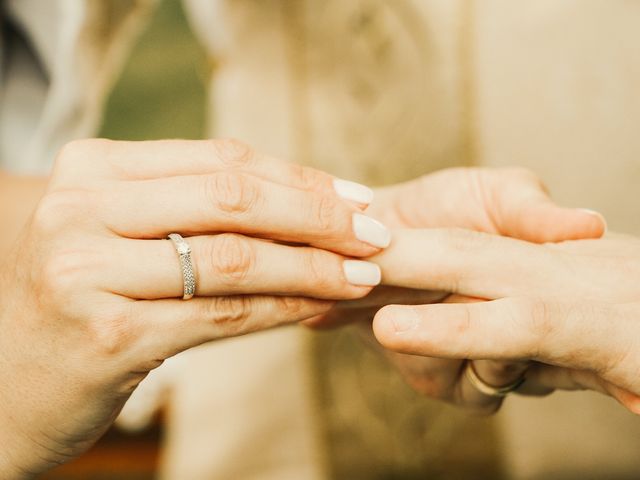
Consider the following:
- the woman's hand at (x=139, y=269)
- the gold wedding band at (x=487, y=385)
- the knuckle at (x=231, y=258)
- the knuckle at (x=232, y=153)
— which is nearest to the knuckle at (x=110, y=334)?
the woman's hand at (x=139, y=269)

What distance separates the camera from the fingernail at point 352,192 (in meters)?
0.72

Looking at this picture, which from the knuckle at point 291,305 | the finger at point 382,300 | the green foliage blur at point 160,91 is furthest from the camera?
the green foliage blur at point 160,91

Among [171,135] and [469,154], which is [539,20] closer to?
[469,154]

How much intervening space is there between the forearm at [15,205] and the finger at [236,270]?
575 millimetres

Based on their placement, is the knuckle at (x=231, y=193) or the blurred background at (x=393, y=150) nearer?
the knuckle at (x=231, y=193)

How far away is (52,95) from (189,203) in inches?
31.2

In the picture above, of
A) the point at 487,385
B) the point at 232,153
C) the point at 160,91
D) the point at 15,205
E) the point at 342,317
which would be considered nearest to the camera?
the point at 232,153

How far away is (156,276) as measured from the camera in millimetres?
596

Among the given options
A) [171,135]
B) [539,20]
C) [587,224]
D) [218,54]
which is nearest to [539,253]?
[587,224]

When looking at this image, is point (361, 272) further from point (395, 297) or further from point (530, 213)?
point (530, 213)

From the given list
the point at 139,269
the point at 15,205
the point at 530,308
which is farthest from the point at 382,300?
the point at 15,205

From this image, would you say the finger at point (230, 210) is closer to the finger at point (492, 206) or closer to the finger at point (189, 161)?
the finger at point (189, 161)

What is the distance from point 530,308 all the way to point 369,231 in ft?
0.66

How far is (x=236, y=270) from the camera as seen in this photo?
627mm
